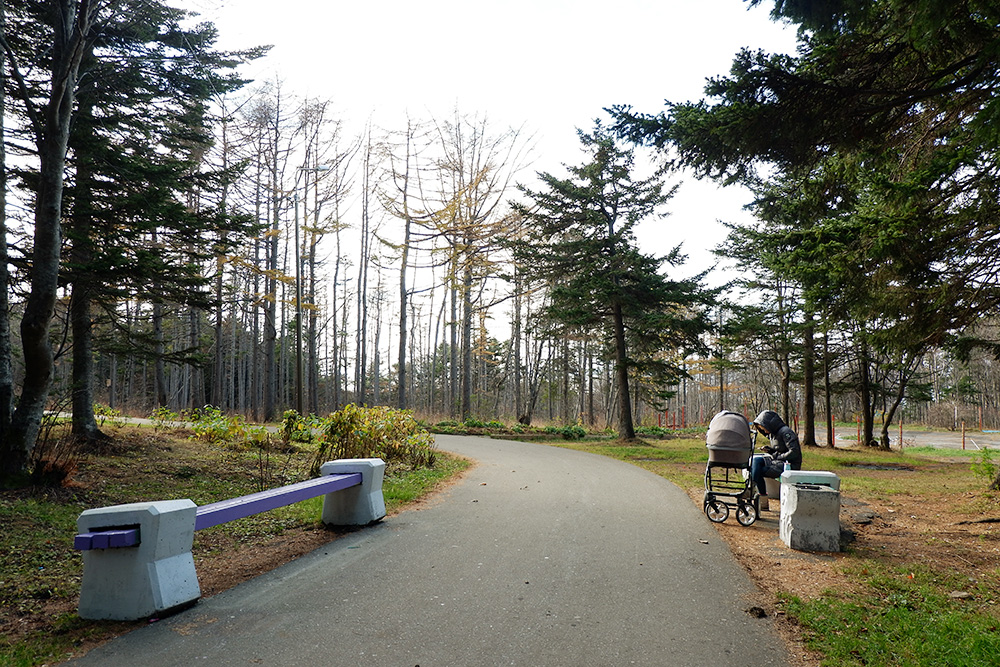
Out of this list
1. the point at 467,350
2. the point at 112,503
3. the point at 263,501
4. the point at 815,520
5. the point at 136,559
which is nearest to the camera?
the point at 136,559

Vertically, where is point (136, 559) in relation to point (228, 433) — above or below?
above

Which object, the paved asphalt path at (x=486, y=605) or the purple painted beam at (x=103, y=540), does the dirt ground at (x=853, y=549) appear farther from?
the purple painted beam at (x=103, y=540)

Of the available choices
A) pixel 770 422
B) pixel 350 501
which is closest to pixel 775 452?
pixel 770 422

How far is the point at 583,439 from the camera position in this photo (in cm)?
2391

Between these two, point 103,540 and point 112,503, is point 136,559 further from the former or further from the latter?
point 112,503

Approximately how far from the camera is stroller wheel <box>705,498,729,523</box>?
307 inches

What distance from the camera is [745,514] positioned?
7617 millimetres

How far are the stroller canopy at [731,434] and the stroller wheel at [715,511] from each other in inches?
31.3

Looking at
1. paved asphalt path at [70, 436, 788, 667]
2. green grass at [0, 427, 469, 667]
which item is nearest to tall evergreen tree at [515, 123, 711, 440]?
green grass at [0, 427, 469, 667]

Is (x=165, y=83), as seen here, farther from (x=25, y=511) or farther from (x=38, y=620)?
(x=38, y=620)

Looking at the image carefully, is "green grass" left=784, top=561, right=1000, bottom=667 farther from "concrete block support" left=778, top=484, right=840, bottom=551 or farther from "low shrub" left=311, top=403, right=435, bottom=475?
"low shrub" left=311, top=403, right=435, bottom=475

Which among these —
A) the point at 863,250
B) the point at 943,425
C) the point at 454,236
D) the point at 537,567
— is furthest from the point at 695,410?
the point at 537,567

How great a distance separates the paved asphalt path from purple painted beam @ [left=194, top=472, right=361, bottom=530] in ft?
1.91

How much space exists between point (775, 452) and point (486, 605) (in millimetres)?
6058
